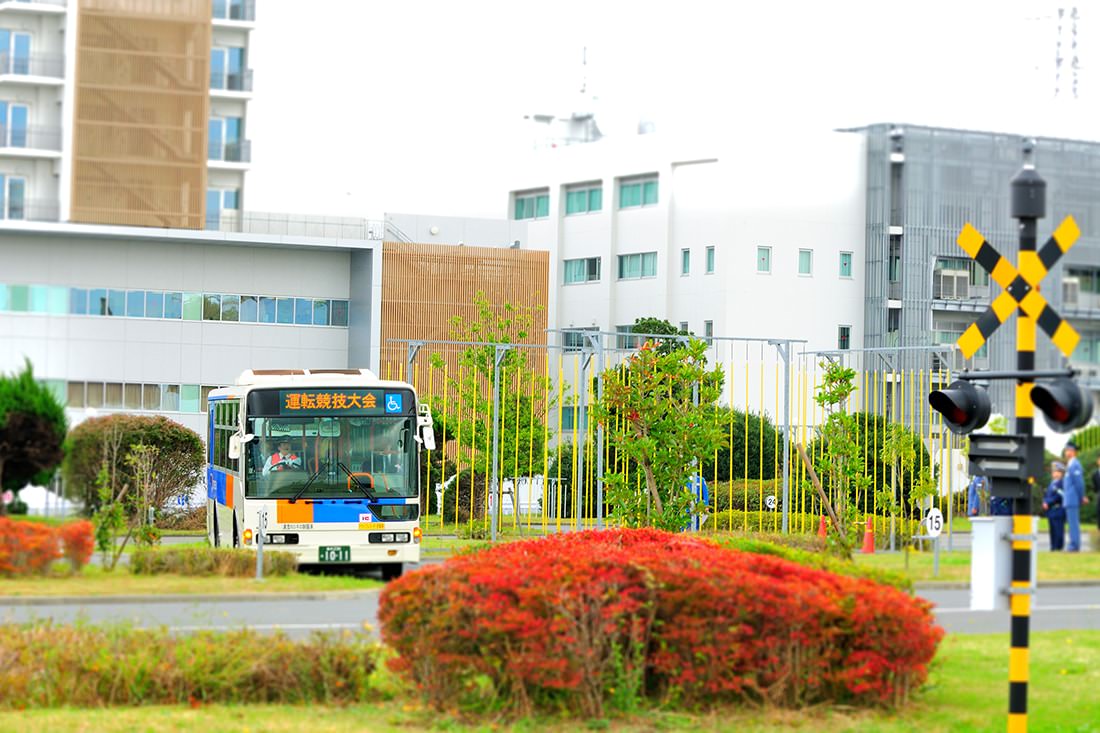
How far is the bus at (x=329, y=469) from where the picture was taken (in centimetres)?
2327

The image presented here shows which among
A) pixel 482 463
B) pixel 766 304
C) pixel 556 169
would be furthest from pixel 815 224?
pixel 482 463

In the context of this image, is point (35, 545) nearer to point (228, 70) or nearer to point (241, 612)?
point (241, 612)

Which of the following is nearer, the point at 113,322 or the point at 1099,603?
the point at 113,322

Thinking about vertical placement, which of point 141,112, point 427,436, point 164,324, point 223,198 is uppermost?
point 223,198

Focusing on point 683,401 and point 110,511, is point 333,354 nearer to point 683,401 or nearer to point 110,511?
point 683,401

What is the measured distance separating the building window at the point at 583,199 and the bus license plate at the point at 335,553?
2172 inches

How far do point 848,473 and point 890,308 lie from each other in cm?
4181

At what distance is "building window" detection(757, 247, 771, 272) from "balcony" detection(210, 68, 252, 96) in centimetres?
2202

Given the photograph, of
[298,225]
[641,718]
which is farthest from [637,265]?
[641,718]

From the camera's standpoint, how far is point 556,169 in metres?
80.7

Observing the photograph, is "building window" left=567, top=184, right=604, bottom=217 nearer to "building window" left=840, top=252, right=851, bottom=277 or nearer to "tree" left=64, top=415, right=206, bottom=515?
"building window" left=840, top=252, right=851, bottom=277

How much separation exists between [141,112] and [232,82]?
111 feet

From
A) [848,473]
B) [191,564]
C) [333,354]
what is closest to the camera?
[191,564]

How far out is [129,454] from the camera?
2031 cm
